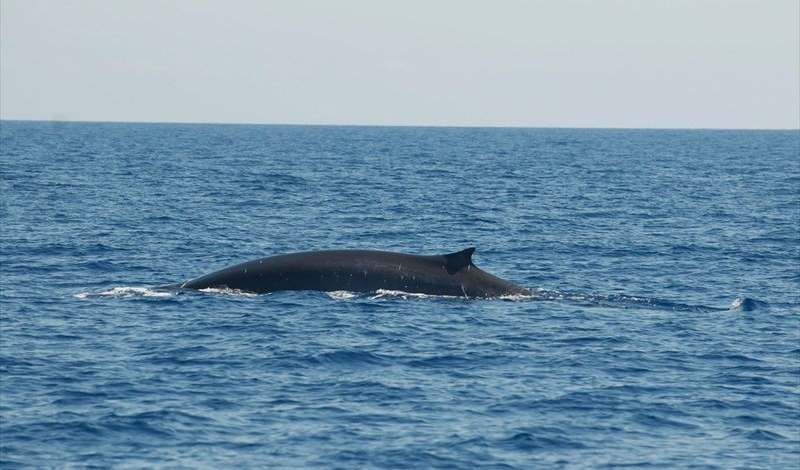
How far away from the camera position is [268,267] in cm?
2703

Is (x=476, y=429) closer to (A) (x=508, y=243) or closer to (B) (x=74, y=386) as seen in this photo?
(B) (x=74, y=386)

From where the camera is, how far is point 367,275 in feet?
88.0

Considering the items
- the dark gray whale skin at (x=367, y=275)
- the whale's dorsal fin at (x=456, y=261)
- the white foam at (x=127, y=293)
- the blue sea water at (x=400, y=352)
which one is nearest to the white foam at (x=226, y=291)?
the dark gray whale skin at (x=367, y=275)

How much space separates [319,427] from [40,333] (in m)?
8.25

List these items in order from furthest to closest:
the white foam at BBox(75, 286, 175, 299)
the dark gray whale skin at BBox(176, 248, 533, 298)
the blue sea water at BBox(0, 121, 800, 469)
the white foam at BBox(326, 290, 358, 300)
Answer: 1. the white foam at BBox(75, 286, 175, 299)
2. the dark gray whale skin at BBox(176, 248, 533, 298)
3. the white foam at BBox(326, 290, 358, 300)
4. the blue sea water at BBox(0, 121, 800, 469)

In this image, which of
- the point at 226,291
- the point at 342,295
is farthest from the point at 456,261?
the point at 226,291

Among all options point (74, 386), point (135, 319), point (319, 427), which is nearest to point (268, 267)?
point (135, 319)

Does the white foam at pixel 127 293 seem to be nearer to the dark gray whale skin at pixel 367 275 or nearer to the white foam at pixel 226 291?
the white foam at pixel 226 291

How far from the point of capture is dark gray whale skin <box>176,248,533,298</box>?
26688 mm

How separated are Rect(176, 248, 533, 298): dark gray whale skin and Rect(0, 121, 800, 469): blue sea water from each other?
32 centimetres

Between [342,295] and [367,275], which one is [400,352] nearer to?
[342,295]

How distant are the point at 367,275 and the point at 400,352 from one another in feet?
17.5

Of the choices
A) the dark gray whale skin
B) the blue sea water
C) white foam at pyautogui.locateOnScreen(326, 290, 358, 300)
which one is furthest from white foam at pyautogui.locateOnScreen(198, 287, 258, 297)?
white foam at pyautogui.locateOnScreen(326, 290, 358, 300)

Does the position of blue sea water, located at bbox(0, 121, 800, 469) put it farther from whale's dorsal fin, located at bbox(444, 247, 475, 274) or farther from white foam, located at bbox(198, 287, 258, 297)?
whale's dorsal fin, located at bbox(444, 247, 475, 274)
